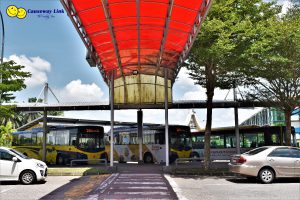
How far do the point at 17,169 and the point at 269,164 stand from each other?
10.1 meters

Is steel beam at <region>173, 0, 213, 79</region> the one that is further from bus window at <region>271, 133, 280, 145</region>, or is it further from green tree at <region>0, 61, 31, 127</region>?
bus window at <region>271, 133, 280, 145</region>

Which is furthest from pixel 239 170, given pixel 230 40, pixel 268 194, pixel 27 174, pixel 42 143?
pixel 42 143

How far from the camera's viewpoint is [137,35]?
14.2 m

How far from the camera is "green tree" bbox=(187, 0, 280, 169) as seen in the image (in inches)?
602

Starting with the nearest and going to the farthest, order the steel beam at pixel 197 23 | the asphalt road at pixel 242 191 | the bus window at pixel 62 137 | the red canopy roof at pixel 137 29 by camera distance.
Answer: the asphalt road at pixel 242 191 < the steel beam at pixel 197 23 < the red canopy roof at pixel 137 29 < the bus window at pixel 62 137

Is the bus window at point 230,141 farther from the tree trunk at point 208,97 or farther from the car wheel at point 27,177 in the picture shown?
the car wheel at point 27,177

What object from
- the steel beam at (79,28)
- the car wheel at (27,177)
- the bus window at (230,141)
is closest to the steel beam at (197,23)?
the steel beam at (79,28)

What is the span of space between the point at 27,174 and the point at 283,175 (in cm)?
1031

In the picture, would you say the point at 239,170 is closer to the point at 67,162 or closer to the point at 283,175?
the point at 283,175

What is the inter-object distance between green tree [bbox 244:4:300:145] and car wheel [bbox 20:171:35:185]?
10622 millimetres

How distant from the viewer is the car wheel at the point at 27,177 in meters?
13.3

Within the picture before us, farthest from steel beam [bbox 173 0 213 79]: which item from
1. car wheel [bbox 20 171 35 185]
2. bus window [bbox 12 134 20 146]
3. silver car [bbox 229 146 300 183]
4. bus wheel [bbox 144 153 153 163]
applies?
bus window [bbox 12 134 20 146]

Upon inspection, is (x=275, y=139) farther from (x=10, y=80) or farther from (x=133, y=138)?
(x=10, y=80)

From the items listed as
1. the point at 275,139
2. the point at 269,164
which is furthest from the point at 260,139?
the point at 269,164
